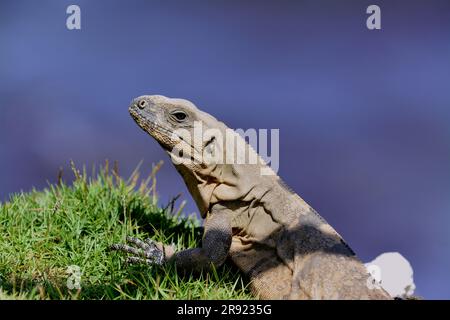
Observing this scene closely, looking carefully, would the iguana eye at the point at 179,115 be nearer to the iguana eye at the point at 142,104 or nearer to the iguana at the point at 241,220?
the iguana at the point at 241,220

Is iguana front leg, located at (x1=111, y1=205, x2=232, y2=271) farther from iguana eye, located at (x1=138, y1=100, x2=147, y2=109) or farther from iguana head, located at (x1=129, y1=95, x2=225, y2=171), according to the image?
iguana eye, located at (x1=138, y1=100, x2=147, y2=109)

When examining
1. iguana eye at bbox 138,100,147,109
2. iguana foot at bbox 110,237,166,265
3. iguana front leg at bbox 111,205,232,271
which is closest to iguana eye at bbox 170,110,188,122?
iguana eye at bbox 138,100,147,109

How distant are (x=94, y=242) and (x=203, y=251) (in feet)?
4.98

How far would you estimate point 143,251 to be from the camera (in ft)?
22.2

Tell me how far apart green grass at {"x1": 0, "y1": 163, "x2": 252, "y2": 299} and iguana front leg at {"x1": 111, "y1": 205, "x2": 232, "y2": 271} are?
108mm

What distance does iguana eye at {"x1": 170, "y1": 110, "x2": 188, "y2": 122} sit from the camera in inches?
270

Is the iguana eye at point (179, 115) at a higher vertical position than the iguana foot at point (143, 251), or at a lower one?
higher

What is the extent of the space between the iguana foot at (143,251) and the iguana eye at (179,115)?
4.35 feet

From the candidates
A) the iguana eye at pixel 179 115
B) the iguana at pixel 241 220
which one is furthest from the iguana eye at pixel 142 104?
the iguana eye at pixel 179 115

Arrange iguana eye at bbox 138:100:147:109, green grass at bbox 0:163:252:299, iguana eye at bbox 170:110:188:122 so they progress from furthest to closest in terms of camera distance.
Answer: iguana eye at bbox 138:100:147:109 < iguana eye at bbox 170:110:188:122 < green grass at bbox 0:163:252:299

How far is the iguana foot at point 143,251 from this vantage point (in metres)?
6.64
